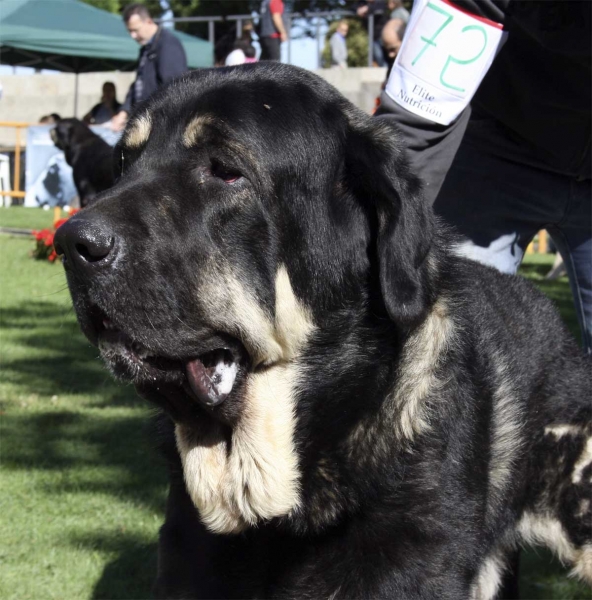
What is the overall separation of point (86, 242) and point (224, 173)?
479mm

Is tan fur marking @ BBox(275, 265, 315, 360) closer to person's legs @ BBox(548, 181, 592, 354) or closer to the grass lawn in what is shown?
the grass lawn

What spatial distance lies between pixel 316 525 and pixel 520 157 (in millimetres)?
1868

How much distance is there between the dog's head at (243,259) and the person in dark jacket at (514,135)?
1.47ft

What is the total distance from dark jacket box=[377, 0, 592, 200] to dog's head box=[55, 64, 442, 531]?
0.52m

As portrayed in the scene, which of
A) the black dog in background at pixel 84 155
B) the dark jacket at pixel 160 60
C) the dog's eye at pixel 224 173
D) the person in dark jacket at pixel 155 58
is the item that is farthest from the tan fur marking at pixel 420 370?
the black dog in background at pixel 84 155

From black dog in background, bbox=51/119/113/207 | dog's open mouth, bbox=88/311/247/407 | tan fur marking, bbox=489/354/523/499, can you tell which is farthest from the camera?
black dog in background, bbox=51/119/113/207

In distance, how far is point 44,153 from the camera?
17.8 m

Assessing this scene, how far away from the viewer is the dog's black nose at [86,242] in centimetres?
220

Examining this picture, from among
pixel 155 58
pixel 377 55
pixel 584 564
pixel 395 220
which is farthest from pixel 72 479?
pixel 377 55

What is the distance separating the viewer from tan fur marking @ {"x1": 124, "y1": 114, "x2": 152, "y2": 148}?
8.71 feet

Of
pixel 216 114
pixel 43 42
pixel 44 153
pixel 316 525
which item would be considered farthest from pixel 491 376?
pixel 43 42

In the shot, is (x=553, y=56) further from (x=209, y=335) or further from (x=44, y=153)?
(x=44, y=153)

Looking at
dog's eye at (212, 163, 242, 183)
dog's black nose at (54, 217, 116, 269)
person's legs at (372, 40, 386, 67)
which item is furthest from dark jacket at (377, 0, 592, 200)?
person's legs at (372, 40, 386, 67)

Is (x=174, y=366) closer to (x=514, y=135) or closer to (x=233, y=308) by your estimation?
(x=233, y=308)
